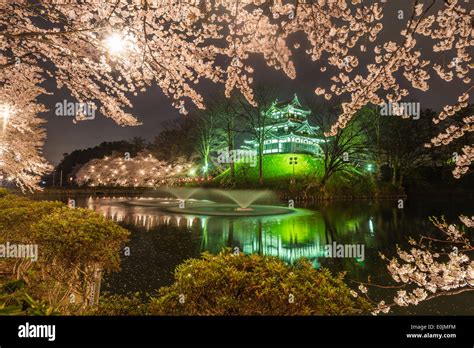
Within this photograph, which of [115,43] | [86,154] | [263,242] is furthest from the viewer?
[86,154]

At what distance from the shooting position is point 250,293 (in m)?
2.99

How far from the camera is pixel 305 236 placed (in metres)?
13.6

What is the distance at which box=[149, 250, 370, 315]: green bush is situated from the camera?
291 cm

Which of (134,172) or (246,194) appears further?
(134,172)

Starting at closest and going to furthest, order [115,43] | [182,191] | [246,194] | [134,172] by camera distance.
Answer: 1. [115,43]
2. [246,194]
3. [182,191]
4. [134,172]

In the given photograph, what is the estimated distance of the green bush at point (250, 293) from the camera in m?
2.91

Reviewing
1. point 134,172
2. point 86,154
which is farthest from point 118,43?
point 86,154

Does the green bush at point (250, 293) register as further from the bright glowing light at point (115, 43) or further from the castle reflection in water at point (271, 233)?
the castle reflection in water at point (271, 233)

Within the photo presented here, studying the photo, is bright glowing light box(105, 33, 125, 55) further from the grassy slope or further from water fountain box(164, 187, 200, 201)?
water fountain box(164, 187, 200, 201)

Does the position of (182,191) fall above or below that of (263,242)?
above

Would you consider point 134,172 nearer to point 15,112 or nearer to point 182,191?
point 182,191

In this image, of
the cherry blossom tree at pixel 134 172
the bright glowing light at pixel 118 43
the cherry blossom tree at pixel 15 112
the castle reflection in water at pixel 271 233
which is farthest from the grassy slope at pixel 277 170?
the bright glowing light at pixel 118 43

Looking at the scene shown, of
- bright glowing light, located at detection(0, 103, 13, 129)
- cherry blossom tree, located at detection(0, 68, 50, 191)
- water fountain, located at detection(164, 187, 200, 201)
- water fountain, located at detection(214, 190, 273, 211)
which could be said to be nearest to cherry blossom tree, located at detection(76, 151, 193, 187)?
water fountain, located at detection(164, 187, 200, 201)
